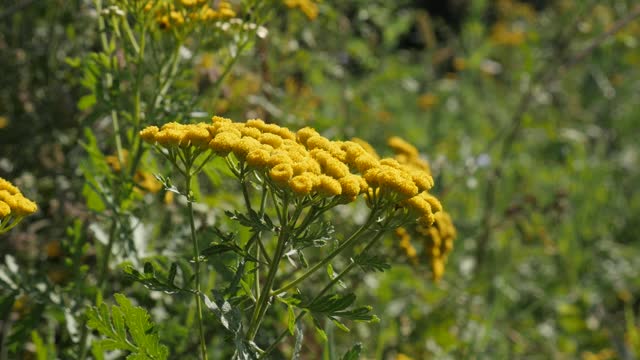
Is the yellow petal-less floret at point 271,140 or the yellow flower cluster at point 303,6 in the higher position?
the yellow petal-less floret at point 271,140

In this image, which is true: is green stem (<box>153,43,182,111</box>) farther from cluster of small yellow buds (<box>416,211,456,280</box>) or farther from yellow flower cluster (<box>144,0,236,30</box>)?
cluster of small yellow buds (<box>416,211,456,280</box>)

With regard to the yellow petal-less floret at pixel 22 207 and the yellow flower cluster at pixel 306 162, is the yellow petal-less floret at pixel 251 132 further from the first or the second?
the yellow petal-less floret at pixel 22 207

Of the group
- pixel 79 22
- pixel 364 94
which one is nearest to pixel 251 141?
pixel 79 22

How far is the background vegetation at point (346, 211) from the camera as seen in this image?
2383mm

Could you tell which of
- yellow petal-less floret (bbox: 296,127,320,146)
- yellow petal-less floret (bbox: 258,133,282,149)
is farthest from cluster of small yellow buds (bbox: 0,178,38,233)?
yellow petal-less floret (bbox: 296,127,320,146)

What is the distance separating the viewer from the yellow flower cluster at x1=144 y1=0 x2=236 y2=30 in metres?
2.22

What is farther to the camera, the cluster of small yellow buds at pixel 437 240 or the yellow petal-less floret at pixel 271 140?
the cluster of small yellow buds at pixel 437 240

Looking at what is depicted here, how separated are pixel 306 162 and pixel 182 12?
86cm

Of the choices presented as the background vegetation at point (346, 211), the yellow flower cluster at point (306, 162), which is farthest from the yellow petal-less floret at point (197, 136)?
the background vegetation at point (346, 211)

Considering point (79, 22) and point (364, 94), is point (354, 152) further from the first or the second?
point (364, 94)

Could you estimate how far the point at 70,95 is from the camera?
338cm

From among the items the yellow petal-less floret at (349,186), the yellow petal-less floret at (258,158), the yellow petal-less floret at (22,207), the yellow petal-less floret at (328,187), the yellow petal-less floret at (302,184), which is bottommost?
the yellow petal-less floret at (22,207)

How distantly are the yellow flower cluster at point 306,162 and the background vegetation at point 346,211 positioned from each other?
1.44 feet

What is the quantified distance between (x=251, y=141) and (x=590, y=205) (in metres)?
4.15
